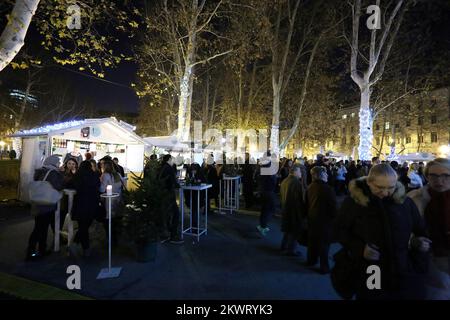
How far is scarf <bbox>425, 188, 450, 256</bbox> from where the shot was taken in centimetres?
263

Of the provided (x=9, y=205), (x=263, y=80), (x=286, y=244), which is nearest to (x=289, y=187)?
(x=286, y=244)

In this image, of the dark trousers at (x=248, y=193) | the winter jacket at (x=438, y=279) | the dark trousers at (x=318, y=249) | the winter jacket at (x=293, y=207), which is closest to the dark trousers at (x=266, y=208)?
the winter jacket at (x=293, y=207)

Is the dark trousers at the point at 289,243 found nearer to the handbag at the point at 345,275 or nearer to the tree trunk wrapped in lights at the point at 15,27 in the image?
the handbag at the point at 345,275

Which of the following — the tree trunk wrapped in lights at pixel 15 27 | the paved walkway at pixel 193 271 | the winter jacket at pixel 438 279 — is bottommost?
the paved walkway at pixel 193 271

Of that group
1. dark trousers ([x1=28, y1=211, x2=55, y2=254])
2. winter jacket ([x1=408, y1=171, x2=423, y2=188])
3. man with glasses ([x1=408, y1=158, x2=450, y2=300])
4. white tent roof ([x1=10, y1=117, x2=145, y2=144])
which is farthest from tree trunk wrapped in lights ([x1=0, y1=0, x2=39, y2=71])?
winter jacket ([x1=408, y1=171, x2=423, y2=188])

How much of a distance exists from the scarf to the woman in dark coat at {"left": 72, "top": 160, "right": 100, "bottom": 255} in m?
5.09

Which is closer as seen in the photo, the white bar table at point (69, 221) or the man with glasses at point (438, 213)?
the man with glasses at point (438, 213)

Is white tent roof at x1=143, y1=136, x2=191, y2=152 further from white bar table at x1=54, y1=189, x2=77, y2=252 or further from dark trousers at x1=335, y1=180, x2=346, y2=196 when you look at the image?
white bar table at x1=54, y1=189, x2=77, y2=252

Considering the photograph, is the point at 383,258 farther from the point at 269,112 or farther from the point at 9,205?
the point at 269,112

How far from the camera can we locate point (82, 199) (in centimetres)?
510

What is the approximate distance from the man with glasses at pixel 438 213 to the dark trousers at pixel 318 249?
6.78ft

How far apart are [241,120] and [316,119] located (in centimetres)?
761

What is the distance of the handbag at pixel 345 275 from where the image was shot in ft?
8.14
